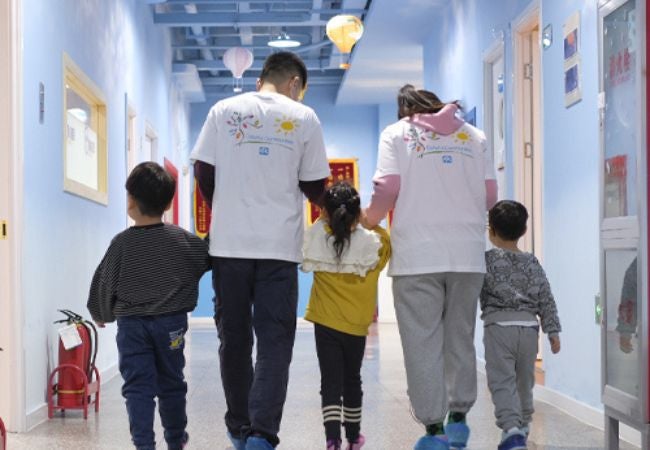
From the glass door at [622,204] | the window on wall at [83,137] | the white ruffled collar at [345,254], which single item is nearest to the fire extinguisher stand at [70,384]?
the window on wall at [83,137]

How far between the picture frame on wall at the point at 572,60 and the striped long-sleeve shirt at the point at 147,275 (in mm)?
2409

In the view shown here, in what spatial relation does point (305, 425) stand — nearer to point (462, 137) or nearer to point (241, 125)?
point (462, 137)

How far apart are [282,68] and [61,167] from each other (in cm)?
243

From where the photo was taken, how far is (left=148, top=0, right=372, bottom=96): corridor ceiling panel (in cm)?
1059

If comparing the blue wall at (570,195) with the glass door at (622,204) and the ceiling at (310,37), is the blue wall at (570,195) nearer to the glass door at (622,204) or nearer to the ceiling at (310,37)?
the glass door at (622,204)

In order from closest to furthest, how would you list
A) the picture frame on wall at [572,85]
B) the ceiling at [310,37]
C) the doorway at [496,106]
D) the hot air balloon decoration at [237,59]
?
1. the picture frame on wall at [572,85]
2. the doorway at [496,106]
3. the ceiling at [310,37]
4. the hot air balloon decoration at [237,59]

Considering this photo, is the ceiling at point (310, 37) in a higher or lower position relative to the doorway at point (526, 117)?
higher

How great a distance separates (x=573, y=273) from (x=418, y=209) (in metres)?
1.86

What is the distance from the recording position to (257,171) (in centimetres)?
332

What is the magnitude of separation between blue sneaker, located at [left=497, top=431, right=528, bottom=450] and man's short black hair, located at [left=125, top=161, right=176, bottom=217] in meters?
1.37

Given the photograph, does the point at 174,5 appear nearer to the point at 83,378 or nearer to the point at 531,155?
the point at 531,155

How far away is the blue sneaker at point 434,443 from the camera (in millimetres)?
3457

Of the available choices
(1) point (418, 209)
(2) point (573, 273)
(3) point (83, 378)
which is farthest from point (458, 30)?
(1) point (418, 209)

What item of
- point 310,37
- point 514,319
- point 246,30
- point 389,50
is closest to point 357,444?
point 514,319
